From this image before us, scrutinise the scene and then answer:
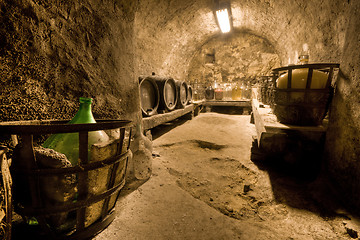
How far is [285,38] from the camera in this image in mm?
5605

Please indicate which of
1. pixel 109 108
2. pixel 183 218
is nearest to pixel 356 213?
pixel 183 218

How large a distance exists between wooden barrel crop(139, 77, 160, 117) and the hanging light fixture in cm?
450

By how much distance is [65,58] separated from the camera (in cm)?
117

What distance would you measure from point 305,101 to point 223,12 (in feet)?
18.9

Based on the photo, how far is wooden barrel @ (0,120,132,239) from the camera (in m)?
0.63

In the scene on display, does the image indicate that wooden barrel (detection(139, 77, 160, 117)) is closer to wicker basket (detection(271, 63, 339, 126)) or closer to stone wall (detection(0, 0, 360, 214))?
stone wall (detection(0, 0, 360, 214))

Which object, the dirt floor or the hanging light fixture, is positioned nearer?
the dirt floor

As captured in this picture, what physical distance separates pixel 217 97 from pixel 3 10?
23.8 feet

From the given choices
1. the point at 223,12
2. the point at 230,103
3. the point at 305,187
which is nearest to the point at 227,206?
the point at 305,187

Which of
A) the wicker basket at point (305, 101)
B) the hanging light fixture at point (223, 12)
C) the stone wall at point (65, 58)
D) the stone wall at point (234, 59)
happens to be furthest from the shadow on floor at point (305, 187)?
the stone wall at point (234, 59)

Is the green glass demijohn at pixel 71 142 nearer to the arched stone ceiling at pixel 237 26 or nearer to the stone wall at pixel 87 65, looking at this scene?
the stone wall at pixel 87 65

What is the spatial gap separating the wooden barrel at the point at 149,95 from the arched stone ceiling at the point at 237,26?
1.92 meters

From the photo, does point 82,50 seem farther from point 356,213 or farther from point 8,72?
point 356,213

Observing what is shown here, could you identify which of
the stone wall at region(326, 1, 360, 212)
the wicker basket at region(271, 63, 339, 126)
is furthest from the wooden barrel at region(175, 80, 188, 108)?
the stone wall at region(326, 1, 360, 212)
